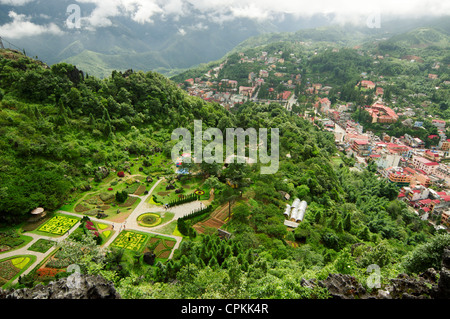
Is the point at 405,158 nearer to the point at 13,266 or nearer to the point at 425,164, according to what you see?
the point at 425,164

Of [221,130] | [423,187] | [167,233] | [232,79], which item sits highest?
[232,79]

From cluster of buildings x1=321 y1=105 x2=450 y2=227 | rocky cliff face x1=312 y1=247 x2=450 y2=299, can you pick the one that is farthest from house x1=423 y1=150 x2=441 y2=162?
rocky cliff face x1=312 y1=247 x2=450 y2=299

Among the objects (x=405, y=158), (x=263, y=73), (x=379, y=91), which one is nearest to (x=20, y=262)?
(x=405, y=158)

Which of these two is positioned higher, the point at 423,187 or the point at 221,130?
the point at 221,130
